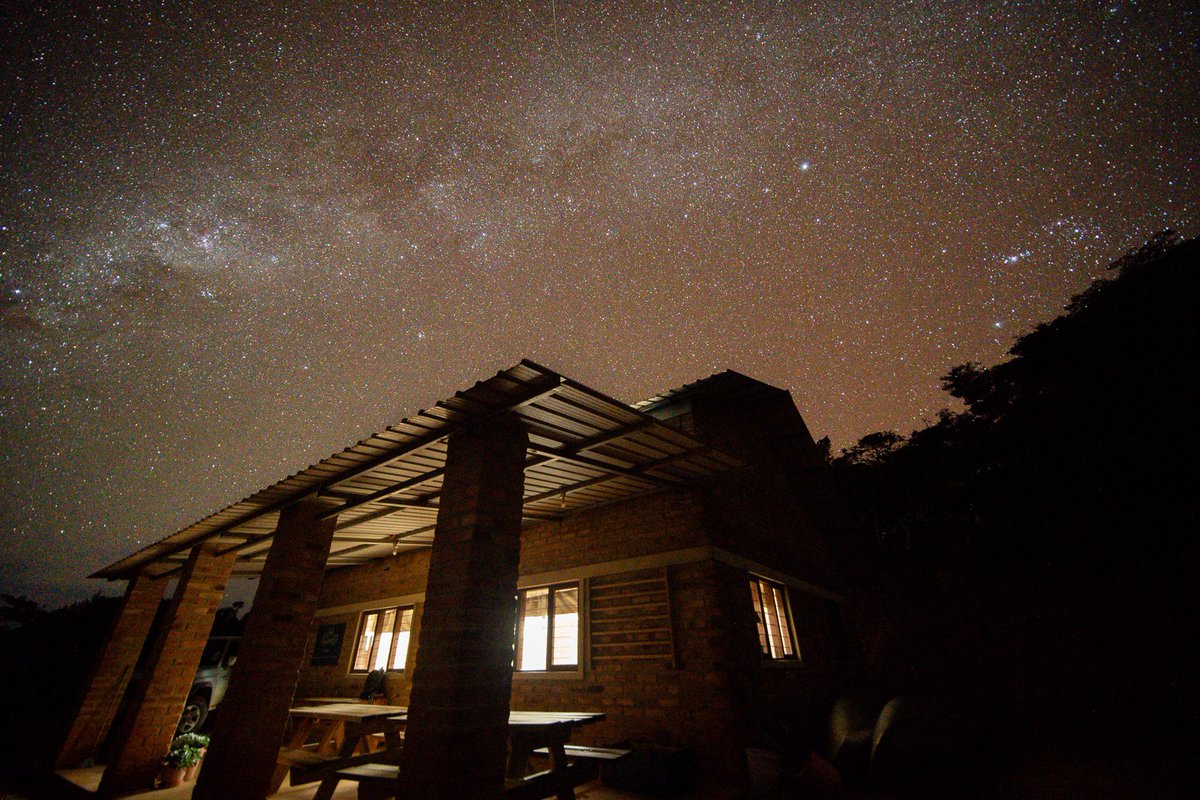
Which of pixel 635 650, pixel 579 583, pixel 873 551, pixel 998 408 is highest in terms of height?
pixel 998 408

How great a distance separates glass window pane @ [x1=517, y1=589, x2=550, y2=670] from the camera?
8.55 m

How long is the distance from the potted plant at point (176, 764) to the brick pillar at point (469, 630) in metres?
6.70

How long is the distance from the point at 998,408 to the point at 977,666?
8822 millimetres

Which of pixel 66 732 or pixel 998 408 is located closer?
pixel 66 732

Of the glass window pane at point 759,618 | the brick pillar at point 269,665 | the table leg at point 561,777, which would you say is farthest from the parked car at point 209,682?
the glass window pane at point 759,618

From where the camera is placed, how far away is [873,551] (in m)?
16.8

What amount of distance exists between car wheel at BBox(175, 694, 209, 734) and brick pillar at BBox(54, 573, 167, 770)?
3.02 metres

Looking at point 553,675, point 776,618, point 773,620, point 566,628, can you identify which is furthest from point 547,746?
point 776,618

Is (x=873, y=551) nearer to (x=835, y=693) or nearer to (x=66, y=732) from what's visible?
(x=835, y=693)

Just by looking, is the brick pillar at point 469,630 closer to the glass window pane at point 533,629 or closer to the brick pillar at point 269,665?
the brick pillar at point 269,665

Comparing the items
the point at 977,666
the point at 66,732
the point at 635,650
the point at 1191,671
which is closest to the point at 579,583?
the point at 635,650

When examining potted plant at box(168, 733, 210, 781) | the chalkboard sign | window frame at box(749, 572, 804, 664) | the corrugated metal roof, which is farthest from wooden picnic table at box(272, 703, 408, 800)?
window frame at box(749, 572, 804, 664)

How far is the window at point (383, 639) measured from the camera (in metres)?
11.3

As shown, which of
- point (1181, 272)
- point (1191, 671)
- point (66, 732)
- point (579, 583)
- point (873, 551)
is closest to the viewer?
point (579, 583)
